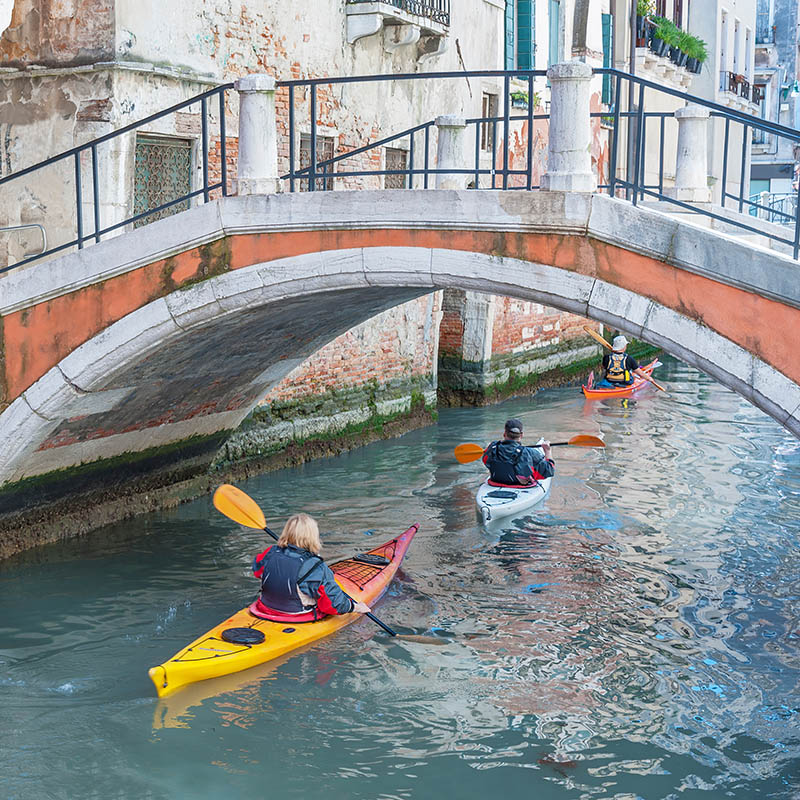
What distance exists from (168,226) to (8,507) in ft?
8.66

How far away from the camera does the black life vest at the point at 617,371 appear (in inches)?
633

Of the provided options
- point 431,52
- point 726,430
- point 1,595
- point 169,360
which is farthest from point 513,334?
point 1,595

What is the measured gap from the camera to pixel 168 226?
744cm

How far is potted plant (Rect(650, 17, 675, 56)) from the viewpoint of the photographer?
20781 millimetres

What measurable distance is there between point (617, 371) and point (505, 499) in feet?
21.7

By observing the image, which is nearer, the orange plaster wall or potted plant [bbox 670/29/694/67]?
the orange plaster wall

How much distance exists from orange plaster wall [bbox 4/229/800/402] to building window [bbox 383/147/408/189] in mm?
5953

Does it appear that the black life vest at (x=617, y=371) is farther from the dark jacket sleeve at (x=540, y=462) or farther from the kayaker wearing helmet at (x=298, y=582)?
the kayaker wearing helmet at (x=298, y=582)

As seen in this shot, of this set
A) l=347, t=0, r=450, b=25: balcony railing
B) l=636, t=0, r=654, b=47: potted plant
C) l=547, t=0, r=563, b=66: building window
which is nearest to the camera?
l=347, t=0, r=450, b=25: balcony railing

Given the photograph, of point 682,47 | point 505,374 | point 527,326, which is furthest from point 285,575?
point 682,47

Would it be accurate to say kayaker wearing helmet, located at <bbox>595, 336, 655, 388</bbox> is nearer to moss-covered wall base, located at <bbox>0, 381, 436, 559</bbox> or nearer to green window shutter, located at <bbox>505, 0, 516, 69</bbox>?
moss-covered wall base, located at <bbox>0, 381, 436, 559</bbox>

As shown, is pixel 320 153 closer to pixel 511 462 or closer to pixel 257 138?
pixel 511 462

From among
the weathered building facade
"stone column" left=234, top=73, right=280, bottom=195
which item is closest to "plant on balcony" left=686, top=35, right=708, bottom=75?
the weathered building facade

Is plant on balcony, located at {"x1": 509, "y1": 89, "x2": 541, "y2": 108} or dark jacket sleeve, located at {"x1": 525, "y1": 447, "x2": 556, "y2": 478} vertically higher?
plant on balcony, located at {"x1": 509, "y1": 89, "x2": 541, "y2": 108}
